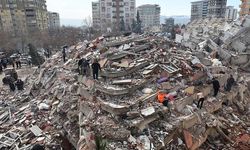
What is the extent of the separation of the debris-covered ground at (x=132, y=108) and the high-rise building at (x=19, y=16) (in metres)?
35.3

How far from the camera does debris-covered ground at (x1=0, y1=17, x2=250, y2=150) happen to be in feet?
25.0

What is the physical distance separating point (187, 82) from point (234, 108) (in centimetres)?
254

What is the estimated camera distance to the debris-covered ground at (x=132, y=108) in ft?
25.0

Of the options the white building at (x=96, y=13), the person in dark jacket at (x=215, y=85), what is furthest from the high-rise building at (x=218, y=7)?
the person in dark jacket at (x=215, y=85)

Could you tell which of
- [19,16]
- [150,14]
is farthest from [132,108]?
[150,14]

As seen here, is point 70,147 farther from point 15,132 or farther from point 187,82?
point 187,82

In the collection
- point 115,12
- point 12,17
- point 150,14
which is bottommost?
point 12,17

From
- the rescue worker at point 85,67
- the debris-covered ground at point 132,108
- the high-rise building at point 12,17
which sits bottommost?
the debris-covered ground at point 132,108

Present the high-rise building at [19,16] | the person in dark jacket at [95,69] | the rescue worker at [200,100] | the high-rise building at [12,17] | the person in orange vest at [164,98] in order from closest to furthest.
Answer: the person in orange vest at [164,98], the rescue worker at [200,100], the person in dark jacket at [95,69], the high-rise building at [12,17], the high-rise building at [19,16]

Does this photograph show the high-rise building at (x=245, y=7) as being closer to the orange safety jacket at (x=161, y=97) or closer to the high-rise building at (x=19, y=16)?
the orange safety jacket at (x=161, y=97)

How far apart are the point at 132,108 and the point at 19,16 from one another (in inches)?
1753

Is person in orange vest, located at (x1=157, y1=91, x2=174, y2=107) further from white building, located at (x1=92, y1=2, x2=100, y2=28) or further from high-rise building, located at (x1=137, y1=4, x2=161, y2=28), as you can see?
high-rise building, located at (x1=137, y1=4, x2=161, y2=28)

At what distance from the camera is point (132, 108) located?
8.20m

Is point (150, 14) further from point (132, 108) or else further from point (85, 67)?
point (132, 108)
